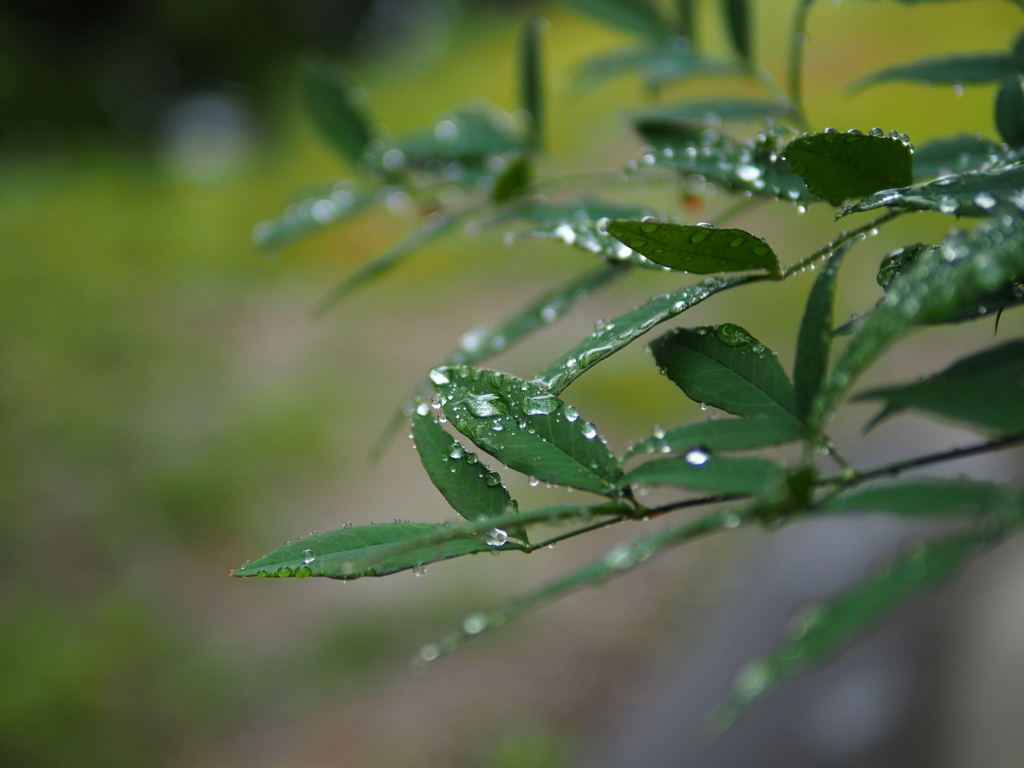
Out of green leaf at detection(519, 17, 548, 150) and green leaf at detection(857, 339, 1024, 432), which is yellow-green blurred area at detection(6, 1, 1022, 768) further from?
green leaf at detection(857, 339, 1024, 432)

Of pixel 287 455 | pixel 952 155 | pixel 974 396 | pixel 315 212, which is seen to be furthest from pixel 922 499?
pixel 287 455

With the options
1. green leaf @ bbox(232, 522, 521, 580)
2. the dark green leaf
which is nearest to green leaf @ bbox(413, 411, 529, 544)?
green leaf @ bbox(232, 522, 521, 580)

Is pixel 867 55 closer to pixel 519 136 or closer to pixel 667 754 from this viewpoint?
pixel 667 754

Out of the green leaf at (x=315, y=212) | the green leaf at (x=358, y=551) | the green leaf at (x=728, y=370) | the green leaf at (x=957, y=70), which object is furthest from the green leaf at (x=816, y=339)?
the green leaf at (x=315, y=212)

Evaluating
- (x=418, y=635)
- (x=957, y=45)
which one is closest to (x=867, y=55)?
(x=957, y=45)

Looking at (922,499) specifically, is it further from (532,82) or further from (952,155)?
(532,82)
